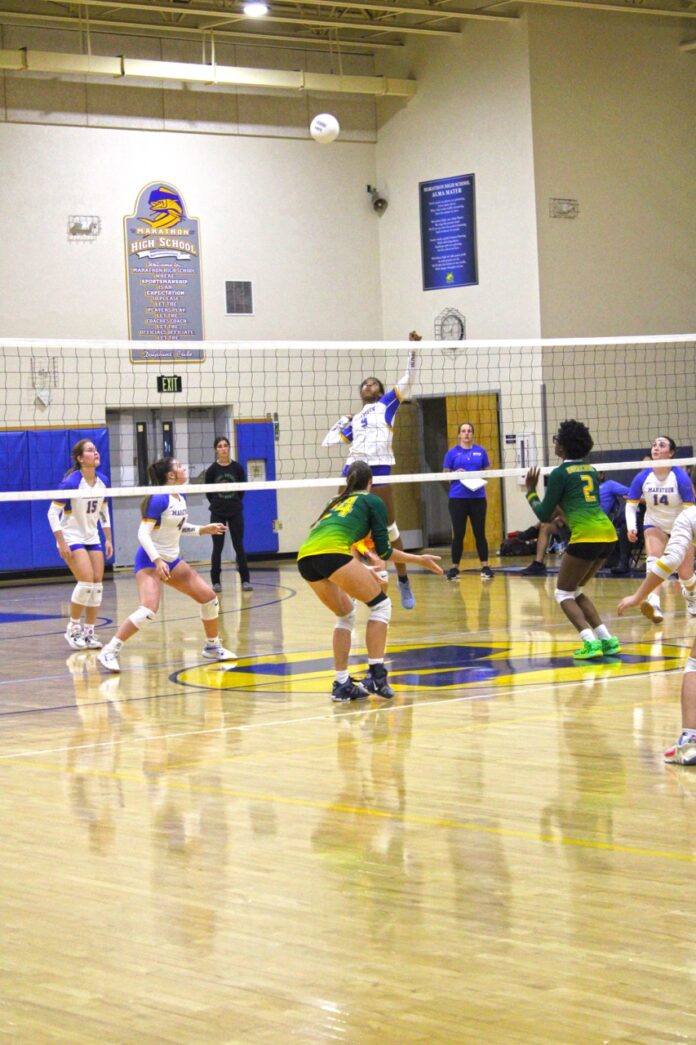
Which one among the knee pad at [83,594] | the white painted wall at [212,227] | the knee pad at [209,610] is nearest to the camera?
the knee pad at [209,610]

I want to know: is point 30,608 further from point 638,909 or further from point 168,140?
point 638,909

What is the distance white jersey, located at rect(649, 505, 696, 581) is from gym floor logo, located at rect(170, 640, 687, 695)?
25.0 inches

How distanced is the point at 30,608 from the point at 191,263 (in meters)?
6.87

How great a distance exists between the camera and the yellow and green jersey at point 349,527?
359 inches

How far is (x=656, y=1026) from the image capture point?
3707mm

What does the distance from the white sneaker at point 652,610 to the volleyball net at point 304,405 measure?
25.1 ft

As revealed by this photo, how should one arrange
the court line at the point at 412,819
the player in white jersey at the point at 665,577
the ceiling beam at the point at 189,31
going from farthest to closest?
the ceiling beam at the point at 189,31, the player in white jersey at the point at 665,577, the court line at the point at 412,819

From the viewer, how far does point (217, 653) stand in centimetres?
1143

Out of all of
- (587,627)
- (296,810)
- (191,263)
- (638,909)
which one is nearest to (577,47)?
(191,263)

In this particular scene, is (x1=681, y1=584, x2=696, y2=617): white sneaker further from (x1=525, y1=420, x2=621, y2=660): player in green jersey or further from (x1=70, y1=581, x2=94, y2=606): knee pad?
(x1=70, y1=581, x2=94, y2=606): knee pad

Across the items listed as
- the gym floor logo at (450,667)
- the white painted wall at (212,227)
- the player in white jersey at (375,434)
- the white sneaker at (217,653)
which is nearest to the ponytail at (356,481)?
the gym floor logo at (450,667)

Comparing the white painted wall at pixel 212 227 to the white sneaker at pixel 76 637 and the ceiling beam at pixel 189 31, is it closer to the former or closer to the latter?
the ceiling beam at pixel 189 31

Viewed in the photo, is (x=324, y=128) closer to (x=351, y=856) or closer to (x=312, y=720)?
(x=312, y=720)

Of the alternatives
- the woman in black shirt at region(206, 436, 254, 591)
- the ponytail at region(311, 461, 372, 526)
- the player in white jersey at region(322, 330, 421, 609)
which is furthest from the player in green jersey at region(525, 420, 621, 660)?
the woman in black shirt at region(206, 436, 254, 591)
